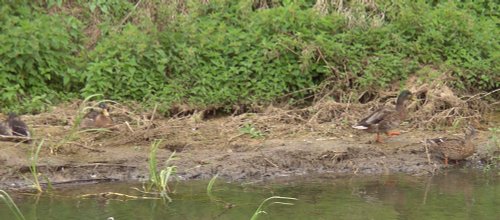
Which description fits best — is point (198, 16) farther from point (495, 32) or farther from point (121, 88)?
point (495, 32)

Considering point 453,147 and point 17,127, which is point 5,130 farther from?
point 453,147

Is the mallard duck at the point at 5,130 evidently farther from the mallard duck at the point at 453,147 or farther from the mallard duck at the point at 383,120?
the mallard duck at the point at 453,147

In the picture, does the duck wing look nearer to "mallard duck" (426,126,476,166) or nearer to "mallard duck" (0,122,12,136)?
"mallard duck" (426,126,476,166)

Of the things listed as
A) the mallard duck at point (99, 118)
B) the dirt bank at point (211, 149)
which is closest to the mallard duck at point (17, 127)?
the dirt bank at point (211, 149)

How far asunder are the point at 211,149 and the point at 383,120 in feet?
6.87

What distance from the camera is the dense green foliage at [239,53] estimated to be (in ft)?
Answer: 43.5

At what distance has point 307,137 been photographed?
40.5 feet

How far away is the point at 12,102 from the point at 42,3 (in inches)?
93.1

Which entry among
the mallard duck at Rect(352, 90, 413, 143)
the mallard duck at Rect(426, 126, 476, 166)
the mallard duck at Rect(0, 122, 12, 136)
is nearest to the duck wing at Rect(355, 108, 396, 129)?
the mallard duck at Rect(352, 90, 413, 143)

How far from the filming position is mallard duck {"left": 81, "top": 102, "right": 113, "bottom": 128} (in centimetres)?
1234

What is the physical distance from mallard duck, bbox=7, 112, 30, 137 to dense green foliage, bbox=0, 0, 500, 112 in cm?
118

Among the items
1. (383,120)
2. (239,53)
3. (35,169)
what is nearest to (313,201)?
(383,120)

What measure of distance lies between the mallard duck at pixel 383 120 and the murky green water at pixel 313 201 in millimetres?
916

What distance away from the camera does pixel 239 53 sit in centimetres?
1379
